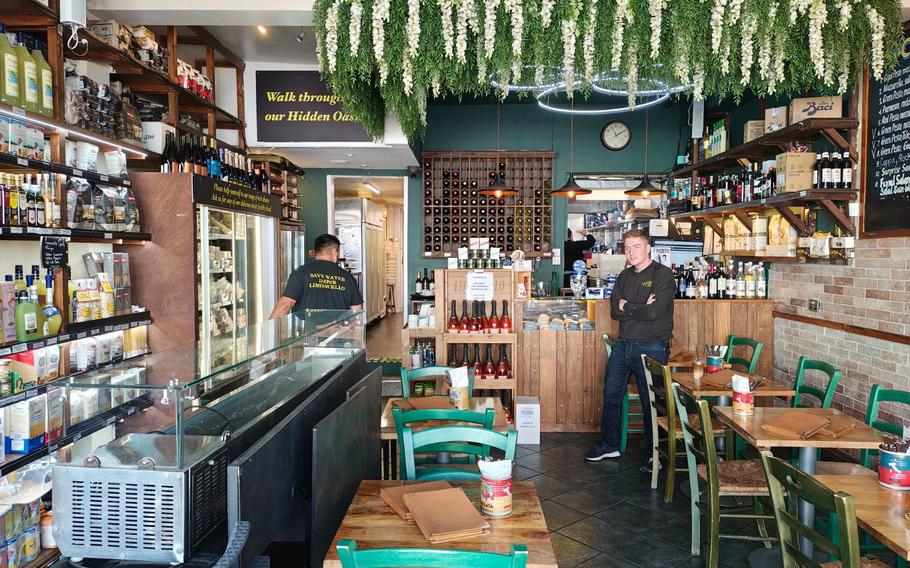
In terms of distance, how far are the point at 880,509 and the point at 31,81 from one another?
423 cm

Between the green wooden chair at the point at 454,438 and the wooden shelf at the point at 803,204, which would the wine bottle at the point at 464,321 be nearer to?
the wooden shelf at the point at 803,204

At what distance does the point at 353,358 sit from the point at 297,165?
5360 mm

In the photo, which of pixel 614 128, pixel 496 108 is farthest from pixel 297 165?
pixel 614 128

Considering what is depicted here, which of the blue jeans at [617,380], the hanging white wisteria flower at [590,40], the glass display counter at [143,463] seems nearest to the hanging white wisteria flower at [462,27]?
the hanging white wisteria flower at [590,40]

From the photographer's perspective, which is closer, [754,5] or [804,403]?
[754,5]

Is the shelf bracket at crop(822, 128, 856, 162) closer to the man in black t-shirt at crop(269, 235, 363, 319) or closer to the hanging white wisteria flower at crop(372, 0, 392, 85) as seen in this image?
the hanging white wisteria flower at crop(372, 0, 392, 85)

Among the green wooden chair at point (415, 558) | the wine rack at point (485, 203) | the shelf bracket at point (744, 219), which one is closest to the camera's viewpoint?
the green wooden chair at point (415, 558)

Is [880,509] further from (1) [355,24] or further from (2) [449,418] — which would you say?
(1) [355,24]

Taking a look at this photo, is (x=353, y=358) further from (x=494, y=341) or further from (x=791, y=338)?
(x=791, y=338)

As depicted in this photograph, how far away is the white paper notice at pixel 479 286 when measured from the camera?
5676 millimetres

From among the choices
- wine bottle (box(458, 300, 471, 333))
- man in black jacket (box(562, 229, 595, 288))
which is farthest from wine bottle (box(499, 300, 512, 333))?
man in black jacket (box(562, 229, 595, 288))

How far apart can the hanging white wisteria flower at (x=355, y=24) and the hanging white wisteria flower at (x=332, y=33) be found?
0.10 metres

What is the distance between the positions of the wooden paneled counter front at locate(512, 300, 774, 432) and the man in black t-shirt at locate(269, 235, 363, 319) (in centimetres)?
162

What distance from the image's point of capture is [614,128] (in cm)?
890
